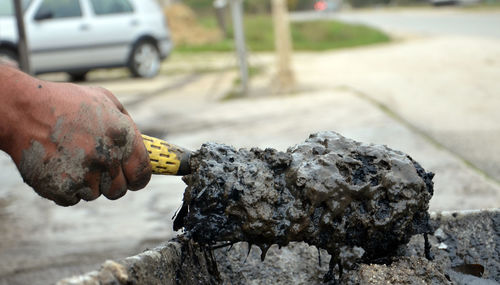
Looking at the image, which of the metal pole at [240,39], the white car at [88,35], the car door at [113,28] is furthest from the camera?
the car door at [113,28]

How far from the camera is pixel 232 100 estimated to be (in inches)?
333

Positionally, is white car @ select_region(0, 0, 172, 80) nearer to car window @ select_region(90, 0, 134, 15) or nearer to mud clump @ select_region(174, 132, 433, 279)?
car window @ select_region(90, 0, 134, 15)

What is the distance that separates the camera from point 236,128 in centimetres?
647

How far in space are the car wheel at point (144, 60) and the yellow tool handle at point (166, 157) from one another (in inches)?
397

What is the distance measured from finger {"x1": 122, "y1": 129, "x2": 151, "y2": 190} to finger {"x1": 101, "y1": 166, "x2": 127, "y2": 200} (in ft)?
0.06

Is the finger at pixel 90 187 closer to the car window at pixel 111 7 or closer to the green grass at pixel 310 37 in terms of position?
the car window at pixel 111 7

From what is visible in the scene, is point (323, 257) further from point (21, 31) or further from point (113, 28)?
point (113, 28)

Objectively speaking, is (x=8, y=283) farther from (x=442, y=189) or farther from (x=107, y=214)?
(x=442, y=189)

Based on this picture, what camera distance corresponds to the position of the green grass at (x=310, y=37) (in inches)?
700

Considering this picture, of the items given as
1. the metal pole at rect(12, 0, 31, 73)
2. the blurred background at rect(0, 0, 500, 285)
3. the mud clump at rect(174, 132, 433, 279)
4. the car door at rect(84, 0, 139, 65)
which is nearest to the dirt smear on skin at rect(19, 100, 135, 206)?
the mud clump at rect(174, 132, 433, 279)

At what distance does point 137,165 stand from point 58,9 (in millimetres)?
9742

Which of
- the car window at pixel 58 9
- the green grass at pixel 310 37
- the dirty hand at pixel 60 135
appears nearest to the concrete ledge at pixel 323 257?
the dirty hand at pixel 60 135

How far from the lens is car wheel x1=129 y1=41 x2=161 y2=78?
11.8 m

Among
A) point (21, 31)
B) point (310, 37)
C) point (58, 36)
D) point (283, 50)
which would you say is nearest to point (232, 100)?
point (283, 50)
